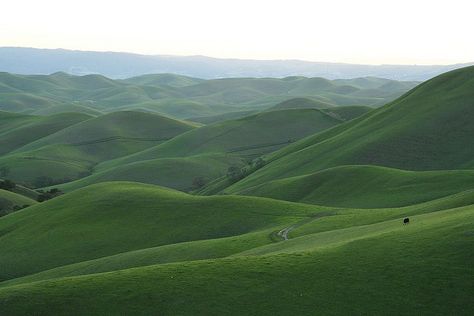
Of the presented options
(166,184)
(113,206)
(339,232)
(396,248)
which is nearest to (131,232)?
(113,206)

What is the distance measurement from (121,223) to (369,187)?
42.6 meters

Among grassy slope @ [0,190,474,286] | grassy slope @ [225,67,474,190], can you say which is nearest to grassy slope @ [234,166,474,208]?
grassy slope @ [0,190,474,286]

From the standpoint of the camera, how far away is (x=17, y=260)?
270 ft

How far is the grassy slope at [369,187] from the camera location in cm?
8981

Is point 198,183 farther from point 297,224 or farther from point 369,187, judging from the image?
point 297,224

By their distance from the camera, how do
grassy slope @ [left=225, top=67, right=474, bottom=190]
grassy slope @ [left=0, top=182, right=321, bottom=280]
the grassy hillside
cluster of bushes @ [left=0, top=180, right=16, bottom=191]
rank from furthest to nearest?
cluster of bushes @ [left=0, top=180, right=16, bottom=191]
grassy slope @ [left=225, top=67, right=474, bottom=190]
the grassy hillside
grassy slope @ [left=0, top=182, right=321, bottom=280]

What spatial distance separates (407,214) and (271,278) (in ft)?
95.5

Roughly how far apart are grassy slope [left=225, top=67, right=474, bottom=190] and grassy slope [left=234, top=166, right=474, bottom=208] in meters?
31.5

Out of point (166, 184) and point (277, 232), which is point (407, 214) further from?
point (166, 184)

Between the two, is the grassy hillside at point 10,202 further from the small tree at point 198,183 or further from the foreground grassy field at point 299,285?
the foreground grassy field at point 299,285

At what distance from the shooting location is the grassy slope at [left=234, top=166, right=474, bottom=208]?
8981 cm

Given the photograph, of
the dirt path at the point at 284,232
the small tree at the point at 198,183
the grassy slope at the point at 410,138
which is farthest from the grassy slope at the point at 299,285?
the small tree at the point at 198,183

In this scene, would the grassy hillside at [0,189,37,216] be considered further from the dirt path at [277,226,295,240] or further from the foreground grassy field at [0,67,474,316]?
the dirt path at [277,226,295,240]

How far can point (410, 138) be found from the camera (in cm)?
14975
